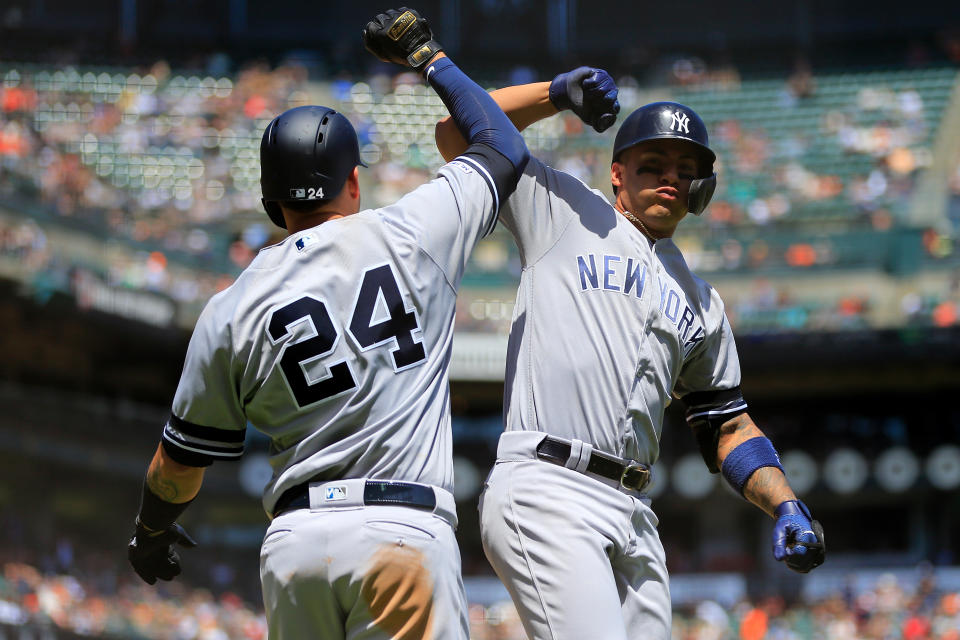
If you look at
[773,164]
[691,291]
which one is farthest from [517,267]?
[691,291]

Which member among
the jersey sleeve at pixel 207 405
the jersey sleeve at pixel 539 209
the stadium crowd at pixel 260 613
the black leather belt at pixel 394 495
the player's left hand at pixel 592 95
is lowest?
the stadium crowd at pixel 260 613

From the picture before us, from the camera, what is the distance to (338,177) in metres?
3.01

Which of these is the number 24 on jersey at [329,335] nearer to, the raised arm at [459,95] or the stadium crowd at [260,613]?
the raised arm at [459,95]

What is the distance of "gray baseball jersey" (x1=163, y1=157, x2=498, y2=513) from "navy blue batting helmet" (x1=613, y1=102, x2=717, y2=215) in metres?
0.97

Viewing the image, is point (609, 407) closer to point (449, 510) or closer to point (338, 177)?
point (449, 510)

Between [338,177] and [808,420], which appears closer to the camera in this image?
[338,177]

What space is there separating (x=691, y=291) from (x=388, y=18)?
1176 mm

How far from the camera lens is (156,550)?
3338 millimetres

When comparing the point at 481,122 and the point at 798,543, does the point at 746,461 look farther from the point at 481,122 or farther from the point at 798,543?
the point at 481,122

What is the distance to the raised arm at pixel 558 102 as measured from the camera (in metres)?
3.45

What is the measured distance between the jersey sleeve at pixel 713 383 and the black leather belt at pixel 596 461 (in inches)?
16.8

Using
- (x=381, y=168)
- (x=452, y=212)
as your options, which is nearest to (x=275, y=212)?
(x=452, y=212)

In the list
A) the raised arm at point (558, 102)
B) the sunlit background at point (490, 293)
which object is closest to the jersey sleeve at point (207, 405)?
the raised arm at point (558, 102)

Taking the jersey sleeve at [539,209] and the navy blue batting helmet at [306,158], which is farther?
the jersey sleeve at [539,209]
